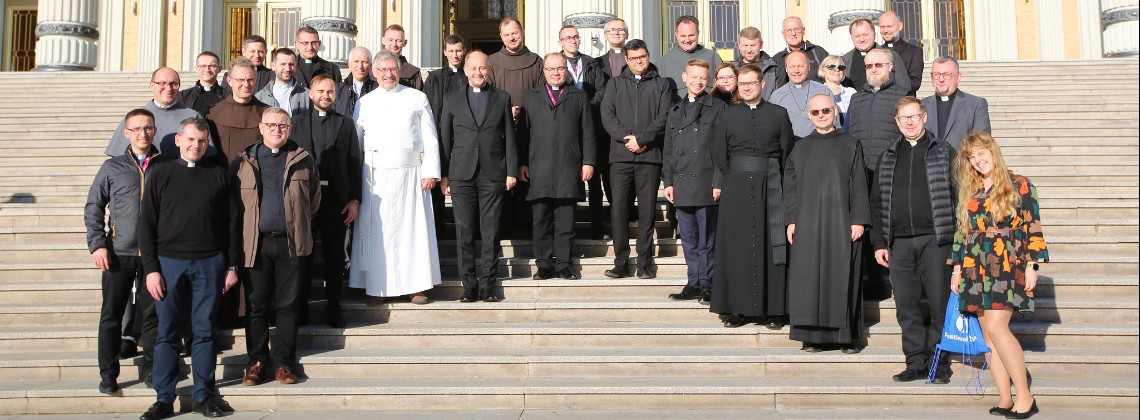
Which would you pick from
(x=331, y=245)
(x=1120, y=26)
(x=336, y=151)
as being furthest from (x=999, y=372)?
(x=1120, y=26)

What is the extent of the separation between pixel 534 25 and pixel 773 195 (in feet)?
40.5

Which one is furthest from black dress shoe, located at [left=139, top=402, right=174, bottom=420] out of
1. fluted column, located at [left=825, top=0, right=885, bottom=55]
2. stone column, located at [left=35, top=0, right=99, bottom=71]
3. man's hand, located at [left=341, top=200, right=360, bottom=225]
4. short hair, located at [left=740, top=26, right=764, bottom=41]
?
stone column, located at [left=35, top=0, right=99, bottom=71]

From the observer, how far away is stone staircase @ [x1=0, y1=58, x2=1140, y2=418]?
5.84 m

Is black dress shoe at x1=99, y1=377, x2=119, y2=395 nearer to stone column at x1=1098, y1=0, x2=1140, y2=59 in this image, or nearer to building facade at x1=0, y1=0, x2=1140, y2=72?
building facade at x1=0, y1=0, x2=1140, y2=72

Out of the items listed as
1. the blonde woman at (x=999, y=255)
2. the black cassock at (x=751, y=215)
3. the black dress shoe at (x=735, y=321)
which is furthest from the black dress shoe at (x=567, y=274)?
the blonde woman at (x=999, y=255)

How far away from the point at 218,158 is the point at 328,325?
1407 millimetres

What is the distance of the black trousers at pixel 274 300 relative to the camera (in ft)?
20.1

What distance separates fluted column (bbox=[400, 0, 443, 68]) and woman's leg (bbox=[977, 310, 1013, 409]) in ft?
46.0

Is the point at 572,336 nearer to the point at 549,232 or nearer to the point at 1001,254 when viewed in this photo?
the point at 549,232

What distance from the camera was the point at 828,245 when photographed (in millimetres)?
6309

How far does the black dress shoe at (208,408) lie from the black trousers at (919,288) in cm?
430

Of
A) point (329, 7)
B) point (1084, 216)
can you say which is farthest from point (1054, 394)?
point (329, 7)

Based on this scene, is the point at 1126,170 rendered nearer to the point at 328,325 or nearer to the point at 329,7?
the point at 328,325

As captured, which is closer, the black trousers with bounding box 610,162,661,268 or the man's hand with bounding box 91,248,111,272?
the man's hand with bounding box 91,248,111,272
